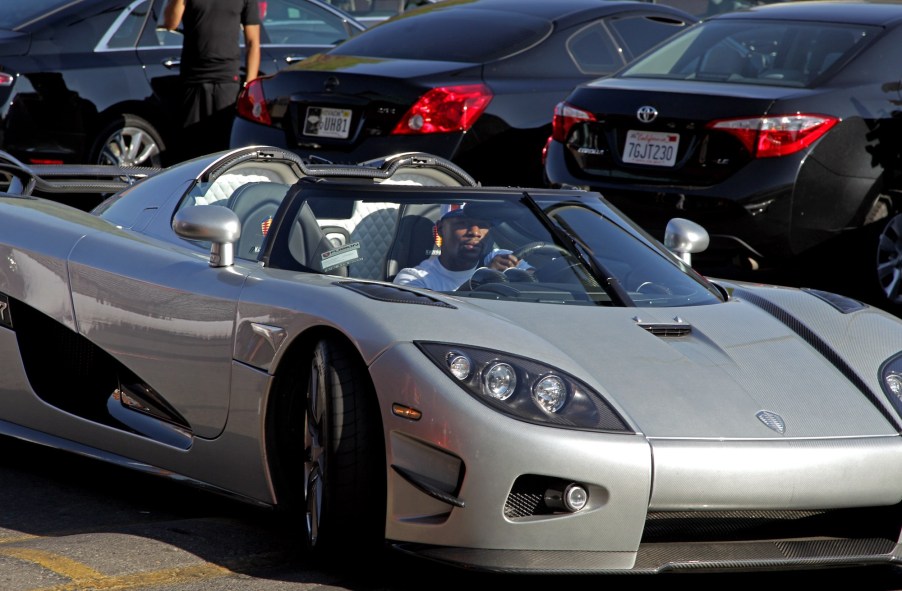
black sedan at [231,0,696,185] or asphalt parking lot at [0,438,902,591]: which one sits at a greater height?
black sedan at [231,0,696,185]

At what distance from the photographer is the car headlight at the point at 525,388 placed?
410 cm

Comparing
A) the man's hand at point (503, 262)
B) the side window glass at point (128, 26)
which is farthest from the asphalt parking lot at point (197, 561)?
the side window glass at point (128, 26)

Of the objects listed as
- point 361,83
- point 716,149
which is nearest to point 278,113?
point 361,83

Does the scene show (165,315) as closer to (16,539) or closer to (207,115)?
(16,539)

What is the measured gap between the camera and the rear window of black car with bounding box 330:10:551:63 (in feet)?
31.9

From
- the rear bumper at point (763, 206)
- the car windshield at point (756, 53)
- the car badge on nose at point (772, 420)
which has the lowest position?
the rear bumper at point (763, 206)

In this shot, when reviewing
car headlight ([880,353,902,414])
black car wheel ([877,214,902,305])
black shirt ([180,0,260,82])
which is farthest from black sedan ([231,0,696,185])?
car headlight ([880,353,902,414])

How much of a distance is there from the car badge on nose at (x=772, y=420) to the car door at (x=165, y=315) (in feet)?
5.25

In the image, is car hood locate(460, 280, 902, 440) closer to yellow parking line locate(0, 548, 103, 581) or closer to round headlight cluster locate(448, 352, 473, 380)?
round headlight cluster locate(448, 352, 473, 380)

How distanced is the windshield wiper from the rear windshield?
22.3 feet

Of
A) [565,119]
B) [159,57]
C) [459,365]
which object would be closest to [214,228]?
[459,365]

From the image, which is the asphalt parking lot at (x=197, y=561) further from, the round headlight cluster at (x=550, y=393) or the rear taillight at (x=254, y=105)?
the rear taillight at (x=254, y=105)

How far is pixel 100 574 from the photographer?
4223 mm

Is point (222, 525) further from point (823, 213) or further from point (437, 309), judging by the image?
point (823, 213)
